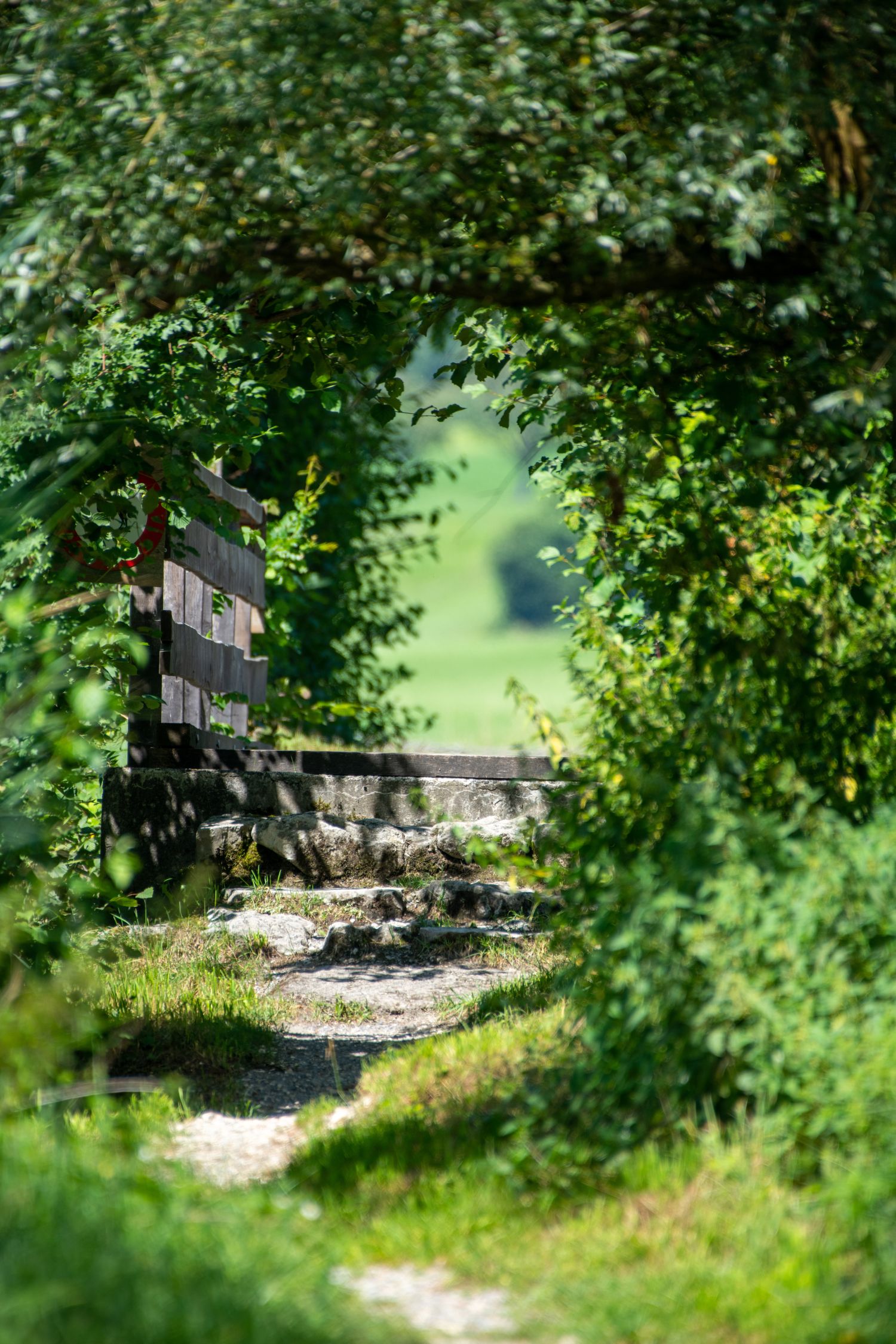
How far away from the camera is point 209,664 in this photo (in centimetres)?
799

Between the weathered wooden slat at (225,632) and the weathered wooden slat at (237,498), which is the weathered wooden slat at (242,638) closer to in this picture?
the weathered wooden slat at (225,632)

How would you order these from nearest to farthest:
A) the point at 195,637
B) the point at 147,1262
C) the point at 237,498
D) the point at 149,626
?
the point at 147,1262 → the point at 149,626 → the point at 195,637 → the point at 237,498

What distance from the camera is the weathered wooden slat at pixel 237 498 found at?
7.72 metres

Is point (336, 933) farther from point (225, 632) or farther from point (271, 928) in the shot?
point (225, 632)

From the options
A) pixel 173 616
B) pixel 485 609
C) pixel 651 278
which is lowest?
pixel 485 609

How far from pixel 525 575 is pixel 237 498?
290 feet

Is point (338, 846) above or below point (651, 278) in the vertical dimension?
below

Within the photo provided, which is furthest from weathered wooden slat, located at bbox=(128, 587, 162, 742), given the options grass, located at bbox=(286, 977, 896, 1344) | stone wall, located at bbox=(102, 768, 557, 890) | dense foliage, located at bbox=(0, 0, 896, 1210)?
grass, located at bbox=(286, 977, 896, 1344)

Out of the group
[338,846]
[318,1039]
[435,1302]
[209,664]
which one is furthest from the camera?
[209,664]

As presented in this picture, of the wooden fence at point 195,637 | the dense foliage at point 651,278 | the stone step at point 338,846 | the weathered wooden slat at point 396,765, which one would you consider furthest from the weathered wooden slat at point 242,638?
the dense foliage at point 651,278

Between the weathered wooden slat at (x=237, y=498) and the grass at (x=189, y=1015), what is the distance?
9.59 feet

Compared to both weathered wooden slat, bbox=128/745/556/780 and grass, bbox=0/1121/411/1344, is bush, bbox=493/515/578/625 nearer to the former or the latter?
weathered wooden slat, bbox=128/745/556/780

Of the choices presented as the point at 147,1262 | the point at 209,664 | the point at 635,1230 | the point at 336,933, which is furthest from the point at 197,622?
the point at 147,1262

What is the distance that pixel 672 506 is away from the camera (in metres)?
4.00
